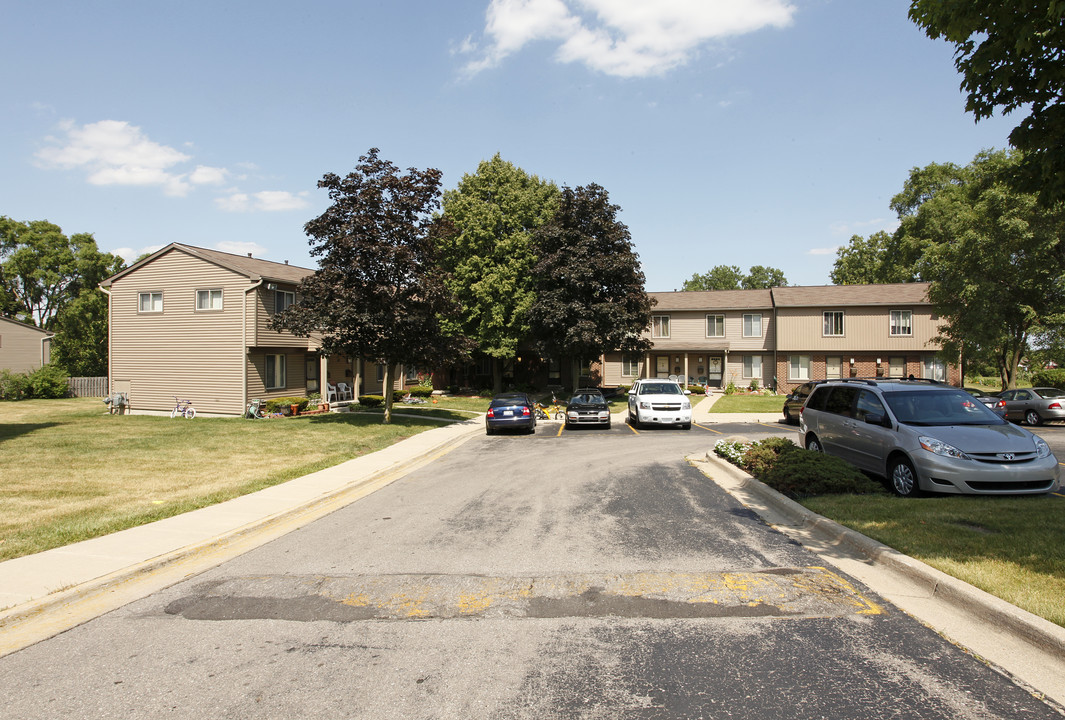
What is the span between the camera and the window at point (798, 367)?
3900cm

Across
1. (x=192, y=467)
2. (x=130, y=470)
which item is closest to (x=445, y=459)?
(x=192, y=467)

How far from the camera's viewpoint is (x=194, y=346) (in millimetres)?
26656

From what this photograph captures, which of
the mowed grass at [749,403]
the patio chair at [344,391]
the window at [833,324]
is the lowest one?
the mowed grass at [749,403]

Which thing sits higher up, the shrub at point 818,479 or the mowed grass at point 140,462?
the shrub at point 818,479

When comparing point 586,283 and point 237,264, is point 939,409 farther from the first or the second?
point 237,264

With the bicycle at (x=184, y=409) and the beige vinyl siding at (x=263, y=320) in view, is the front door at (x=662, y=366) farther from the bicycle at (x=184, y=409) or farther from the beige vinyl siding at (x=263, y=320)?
the bicycle at (x=184, y=409)

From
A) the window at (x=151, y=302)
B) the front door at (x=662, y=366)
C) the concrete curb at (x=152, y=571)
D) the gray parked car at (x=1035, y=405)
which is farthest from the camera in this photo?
the front door at (x=662, y=366)

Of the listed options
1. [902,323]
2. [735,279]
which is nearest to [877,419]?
[902,323]

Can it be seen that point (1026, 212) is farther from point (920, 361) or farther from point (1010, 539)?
point (1010, 539)

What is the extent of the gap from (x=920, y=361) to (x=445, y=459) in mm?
35120

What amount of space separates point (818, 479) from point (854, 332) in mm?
33228

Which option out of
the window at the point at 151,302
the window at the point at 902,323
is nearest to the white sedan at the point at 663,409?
the window at the point at 151,302

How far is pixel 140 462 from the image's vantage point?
525 inches

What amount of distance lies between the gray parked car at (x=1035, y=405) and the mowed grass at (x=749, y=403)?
29.0 ft
